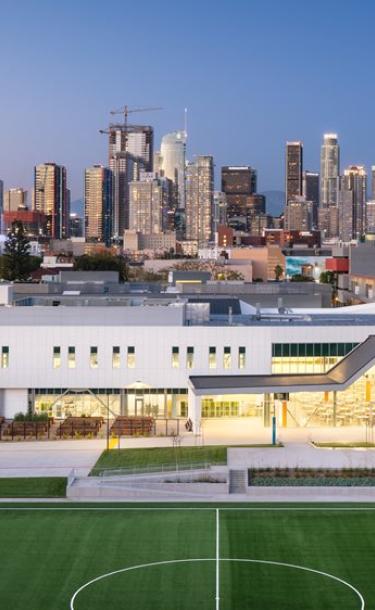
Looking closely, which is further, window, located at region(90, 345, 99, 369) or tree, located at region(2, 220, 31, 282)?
tree, located at region(2, 220, 31, 282)

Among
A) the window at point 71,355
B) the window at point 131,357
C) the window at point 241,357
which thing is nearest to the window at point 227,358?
the window at point 241,357

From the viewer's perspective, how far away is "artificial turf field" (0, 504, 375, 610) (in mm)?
28688

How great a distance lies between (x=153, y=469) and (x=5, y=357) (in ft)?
56.1

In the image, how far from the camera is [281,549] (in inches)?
1313

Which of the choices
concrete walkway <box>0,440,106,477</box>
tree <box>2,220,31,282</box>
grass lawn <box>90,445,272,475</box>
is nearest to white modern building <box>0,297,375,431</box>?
concrete walkway <box>0,440,106,477</box>

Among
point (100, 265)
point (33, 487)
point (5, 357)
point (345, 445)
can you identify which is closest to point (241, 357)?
point (345, 445)

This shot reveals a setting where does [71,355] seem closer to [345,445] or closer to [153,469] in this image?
[153,469]

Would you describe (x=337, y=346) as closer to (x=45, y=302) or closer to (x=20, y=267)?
(x=45, y=302)

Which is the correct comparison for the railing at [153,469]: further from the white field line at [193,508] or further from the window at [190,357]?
the window at [190,357]

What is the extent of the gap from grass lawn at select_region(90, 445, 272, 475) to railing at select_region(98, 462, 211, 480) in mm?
381

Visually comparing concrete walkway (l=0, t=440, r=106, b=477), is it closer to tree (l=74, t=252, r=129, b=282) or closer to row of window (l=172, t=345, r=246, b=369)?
row of window (l=172, t=345, r=246, b=369)

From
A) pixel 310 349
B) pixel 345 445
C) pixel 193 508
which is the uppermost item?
pixel 310 349

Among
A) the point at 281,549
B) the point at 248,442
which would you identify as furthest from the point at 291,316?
the point at 281,549

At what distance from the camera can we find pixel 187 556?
3256 centimetres
